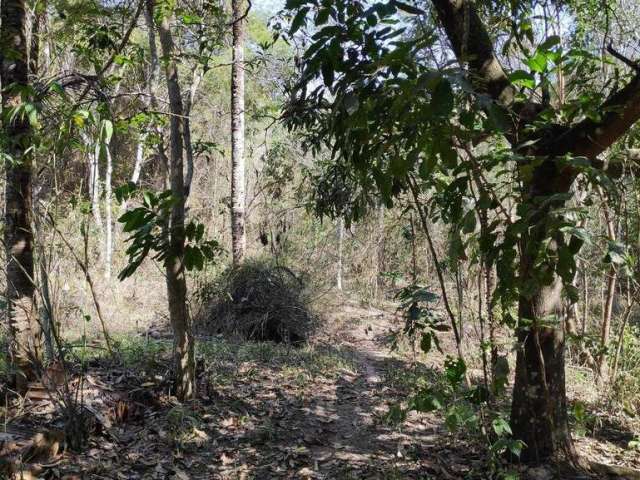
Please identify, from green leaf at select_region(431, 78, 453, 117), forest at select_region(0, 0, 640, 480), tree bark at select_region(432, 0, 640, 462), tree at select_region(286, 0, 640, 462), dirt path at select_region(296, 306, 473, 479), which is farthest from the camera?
dirt path at select_region(296, 306, 473, 479)

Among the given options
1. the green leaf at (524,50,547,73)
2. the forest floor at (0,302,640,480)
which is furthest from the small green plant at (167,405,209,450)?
the green leaf at (524,50,547,73)

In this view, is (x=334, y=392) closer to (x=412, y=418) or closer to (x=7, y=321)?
(x=412, y=418)

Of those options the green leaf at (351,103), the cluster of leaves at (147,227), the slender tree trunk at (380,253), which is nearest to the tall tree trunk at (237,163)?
the slender tree trunk at (380,253)

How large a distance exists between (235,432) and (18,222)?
2.23 m

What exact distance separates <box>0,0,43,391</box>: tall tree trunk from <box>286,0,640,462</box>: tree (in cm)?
241

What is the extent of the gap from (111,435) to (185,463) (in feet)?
1.86

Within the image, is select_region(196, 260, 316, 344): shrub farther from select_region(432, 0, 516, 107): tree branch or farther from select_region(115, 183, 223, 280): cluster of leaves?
select_region(432, 0, 516, 107): tree branch

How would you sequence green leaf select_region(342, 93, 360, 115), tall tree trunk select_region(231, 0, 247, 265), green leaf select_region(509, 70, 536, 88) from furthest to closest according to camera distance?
tall tree trunk select_region(231, 0, 247, 265) → green leaf select_region(509, 70, 536, 88) → green leaf select_region(342, 93, 360, 115)

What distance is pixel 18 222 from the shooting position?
393 cm

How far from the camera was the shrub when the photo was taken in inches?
311

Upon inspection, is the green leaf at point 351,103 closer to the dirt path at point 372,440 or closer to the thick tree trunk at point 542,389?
the thick tree trunk at point 542,389

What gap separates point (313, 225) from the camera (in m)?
12.6

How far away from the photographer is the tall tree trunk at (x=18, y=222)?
384cm

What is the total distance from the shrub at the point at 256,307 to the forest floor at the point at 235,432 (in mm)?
1876
